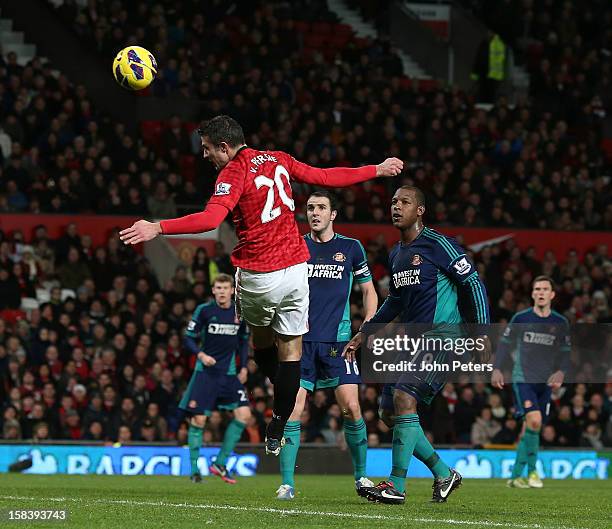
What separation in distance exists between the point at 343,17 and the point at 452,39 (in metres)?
2.55

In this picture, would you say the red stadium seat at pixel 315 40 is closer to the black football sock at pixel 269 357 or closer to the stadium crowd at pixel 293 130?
the stadium crowd at pixel 293 130

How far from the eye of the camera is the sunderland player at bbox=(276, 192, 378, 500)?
1063 centimetres

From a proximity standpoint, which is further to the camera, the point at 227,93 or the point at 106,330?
the point at 227,93

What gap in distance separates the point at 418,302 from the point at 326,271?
1528 millimetres

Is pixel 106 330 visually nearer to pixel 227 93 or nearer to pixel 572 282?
pixel 227 93

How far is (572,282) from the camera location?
22.3 m

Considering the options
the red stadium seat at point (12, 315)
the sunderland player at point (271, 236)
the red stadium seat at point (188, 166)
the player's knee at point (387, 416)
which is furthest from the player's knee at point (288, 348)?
the red stadium seat at point (188, 166)

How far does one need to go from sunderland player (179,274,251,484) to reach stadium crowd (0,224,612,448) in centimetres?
279

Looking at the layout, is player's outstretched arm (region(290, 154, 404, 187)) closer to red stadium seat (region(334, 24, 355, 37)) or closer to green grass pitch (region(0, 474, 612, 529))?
green grass pitch (region(0, 474, 612, 529))

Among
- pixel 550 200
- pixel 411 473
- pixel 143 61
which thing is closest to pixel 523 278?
pixel 550 200

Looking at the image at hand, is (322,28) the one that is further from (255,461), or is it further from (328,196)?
(328,196)

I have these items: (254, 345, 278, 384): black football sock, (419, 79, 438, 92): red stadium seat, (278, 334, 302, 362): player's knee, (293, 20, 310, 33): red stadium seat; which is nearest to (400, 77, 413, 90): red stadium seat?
(419, 79, 438, 92): red stadium seat

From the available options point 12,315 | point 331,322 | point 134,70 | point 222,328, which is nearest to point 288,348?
point 331,322

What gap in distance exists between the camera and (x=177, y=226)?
768cm
